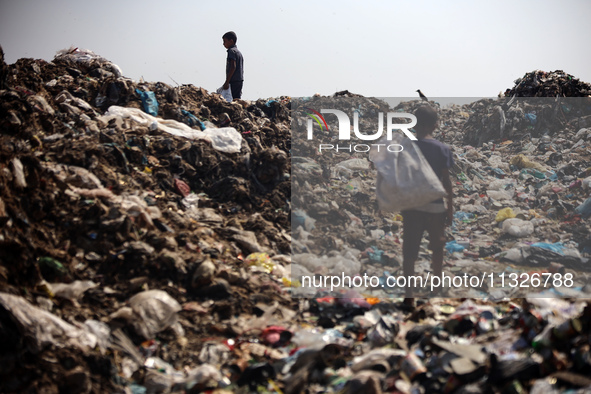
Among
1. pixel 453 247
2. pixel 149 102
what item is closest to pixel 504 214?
pixel 453 247

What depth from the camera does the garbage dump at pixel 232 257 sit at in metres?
2.84

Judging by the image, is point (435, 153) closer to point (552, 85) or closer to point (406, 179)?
point (406, 179)

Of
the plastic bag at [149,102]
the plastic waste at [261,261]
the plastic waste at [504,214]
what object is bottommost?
the plastic waste at [261,261]

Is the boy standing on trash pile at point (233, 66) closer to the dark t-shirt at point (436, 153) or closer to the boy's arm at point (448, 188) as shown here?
the dark t-shirt at point (436, 153)

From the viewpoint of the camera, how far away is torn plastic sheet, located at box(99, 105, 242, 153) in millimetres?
5621

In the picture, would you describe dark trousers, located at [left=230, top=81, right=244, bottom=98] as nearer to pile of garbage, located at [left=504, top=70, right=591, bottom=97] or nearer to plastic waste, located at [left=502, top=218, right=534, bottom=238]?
plastic waste, located at [left=502, top=218, right=534, bottom=238]

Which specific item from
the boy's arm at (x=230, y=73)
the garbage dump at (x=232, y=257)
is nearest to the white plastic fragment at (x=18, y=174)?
the garbage dump at (x=232, y=257)

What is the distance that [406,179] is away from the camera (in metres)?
3.68

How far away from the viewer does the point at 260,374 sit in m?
2.96

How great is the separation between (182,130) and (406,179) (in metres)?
3.06

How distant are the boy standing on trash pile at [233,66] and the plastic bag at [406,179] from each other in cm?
389

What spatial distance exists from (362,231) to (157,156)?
7.90ft

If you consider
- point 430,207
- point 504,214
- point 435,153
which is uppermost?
point 435,153

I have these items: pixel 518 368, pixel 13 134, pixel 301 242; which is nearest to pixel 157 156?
pixel 13 134
